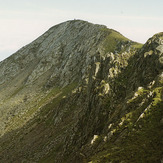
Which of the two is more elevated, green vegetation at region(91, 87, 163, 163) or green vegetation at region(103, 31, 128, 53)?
green vegetation at region(103, 31, 128, 53)

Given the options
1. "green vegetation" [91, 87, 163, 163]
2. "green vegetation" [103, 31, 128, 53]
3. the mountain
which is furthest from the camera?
"green vegetation" [103, 31, 128, 53]

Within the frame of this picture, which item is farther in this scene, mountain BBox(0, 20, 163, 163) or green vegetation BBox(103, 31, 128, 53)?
green vegetation BBox(103, 31, 128, 53)

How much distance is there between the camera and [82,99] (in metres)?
58.8

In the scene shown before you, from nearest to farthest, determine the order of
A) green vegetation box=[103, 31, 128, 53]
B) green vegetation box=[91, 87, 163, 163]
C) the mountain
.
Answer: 1. green vegetation box=[91, 87, 163, 163]
2. the mountain
3. green vegetation box=[103, 31, 128, 53]

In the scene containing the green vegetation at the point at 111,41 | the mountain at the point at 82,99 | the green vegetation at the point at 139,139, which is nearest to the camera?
the green vegetation at the point at 139,139

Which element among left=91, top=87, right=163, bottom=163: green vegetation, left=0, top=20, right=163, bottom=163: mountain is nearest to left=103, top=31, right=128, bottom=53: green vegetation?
left=0, top=20, right=163, bottom=163: mountain

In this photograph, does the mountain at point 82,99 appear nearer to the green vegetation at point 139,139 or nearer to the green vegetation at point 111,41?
the green vegetation at point 139,139

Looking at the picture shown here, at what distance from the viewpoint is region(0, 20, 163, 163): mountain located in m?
23.8

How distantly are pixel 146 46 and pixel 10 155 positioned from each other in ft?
163

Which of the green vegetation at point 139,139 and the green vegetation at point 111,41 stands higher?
the green vegetation at point 111,41

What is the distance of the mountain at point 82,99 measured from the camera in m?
23.8

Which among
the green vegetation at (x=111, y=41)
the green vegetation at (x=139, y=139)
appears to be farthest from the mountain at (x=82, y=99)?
the green vegetation at (x=111, y=41)

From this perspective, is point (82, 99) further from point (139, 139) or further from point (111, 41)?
point (111, 41)

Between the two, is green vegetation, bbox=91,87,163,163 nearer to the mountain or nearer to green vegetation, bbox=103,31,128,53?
the mountain
